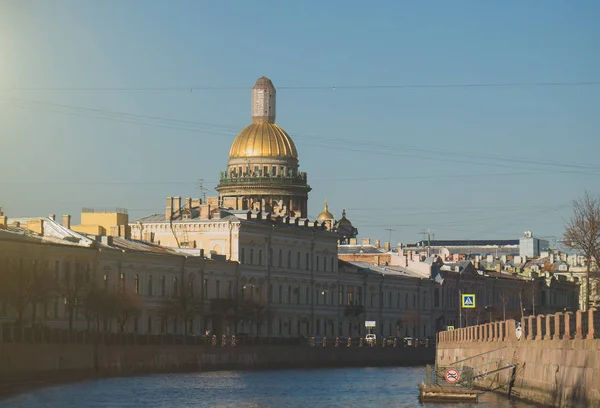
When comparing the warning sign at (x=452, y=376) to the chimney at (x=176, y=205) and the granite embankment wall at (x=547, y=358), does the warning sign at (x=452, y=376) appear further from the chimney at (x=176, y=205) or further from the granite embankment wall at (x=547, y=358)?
the chimney at (x=176, y=205)

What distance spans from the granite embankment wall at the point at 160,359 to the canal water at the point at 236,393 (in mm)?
1504

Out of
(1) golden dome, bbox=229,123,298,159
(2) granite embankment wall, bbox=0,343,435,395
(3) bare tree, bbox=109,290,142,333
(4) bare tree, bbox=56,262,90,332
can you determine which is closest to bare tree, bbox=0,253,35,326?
(4) bare tree, bbox=56,262,90,332

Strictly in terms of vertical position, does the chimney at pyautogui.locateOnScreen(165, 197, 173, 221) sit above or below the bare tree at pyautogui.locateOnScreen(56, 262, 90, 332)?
above

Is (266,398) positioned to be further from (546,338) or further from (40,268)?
(40,268)

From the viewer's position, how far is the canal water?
52.5m

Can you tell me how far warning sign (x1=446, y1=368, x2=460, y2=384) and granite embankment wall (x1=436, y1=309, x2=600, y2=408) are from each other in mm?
1532

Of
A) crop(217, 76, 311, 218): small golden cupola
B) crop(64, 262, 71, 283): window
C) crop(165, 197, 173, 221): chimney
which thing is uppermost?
crop(217, 76, 311, 218): small golden cupola

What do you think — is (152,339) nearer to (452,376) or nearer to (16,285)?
(16,285)

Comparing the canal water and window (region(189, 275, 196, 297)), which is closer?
the canal water

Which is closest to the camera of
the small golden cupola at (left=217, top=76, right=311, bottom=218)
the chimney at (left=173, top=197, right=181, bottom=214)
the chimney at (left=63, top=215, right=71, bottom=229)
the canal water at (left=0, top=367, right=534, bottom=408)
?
the canal water at (left=0, top=367, right=534, bottom=408)

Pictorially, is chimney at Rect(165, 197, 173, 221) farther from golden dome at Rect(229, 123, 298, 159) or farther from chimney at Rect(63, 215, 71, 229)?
golden dome at Rect(229, 123, 298, 159)

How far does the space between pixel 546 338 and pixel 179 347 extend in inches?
1452

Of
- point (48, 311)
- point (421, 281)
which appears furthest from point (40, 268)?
point (421, 281)

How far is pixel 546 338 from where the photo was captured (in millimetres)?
44375
